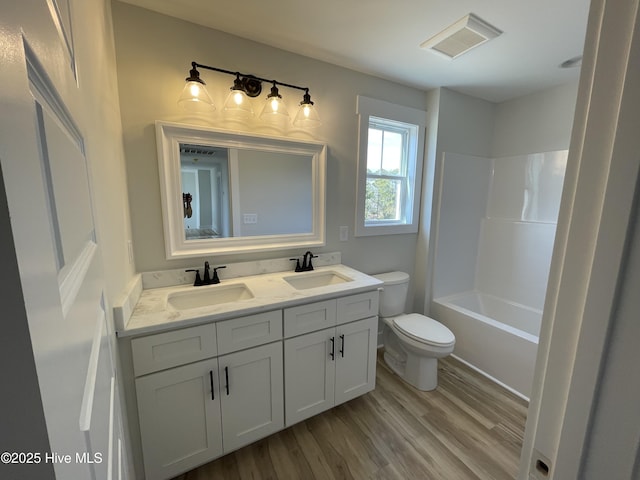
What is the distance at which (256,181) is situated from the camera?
5.94ft

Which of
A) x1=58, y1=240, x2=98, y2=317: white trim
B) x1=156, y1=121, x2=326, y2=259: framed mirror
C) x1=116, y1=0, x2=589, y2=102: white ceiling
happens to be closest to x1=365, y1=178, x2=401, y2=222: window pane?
x1=156, y1=121, x2=326, y2=259: framed mirror

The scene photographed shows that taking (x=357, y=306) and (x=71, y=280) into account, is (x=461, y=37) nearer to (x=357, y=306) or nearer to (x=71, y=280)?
(x=357, y=306)

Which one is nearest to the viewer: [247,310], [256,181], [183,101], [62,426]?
[62,426]

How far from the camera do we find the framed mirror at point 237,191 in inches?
61.4

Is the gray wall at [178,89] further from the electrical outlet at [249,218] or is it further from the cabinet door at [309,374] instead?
the cabinet door at [309,374]

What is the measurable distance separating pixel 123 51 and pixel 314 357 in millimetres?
1956

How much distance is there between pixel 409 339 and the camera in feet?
6.51

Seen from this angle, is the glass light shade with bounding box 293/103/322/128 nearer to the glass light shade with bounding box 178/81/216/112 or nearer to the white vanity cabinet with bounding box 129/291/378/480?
the glass light shade with bounding box 178/81/216/112

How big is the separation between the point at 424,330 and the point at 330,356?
819 mm

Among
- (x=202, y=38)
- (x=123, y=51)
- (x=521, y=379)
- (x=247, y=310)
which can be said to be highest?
(x=202, y=38)

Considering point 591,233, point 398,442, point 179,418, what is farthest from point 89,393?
point 398,442

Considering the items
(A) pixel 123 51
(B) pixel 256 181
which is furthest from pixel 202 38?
(B) pixel 256 181

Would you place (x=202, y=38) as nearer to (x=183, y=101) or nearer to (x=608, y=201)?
(x=183, y=101)

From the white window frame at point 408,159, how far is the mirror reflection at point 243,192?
472 millimetres
